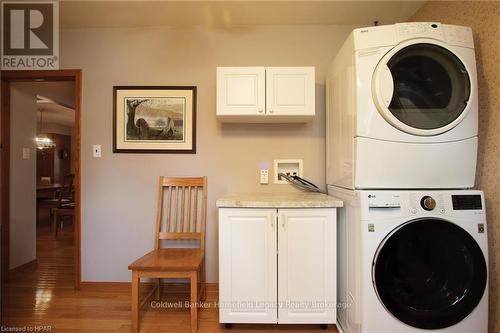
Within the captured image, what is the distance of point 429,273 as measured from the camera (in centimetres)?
133

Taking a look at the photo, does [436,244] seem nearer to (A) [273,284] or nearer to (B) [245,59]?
(A) [273,284]

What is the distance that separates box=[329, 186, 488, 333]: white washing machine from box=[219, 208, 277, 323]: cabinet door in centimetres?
51

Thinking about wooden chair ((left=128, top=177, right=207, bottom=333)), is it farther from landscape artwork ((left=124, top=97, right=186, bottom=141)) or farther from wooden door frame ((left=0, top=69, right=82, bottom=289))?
wooden door frame ((left=0, top=69, right=82, bottom=289))

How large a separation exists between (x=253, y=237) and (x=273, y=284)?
32 cm

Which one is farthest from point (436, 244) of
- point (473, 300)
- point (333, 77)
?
point (333, 77)

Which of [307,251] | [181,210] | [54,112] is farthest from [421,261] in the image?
[54,112]

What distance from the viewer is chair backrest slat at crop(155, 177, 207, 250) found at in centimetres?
197

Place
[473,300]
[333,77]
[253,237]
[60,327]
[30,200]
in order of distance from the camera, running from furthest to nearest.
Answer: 1. [30,200]
2. [333,77]
3. [60,327]
4. [253,237]
5. [473,300]

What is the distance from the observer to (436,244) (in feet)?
4.30

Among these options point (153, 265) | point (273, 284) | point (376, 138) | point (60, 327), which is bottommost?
point (60, 327)

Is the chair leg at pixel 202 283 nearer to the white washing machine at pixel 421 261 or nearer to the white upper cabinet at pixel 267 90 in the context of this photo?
the white washing machine at pixel 421 261

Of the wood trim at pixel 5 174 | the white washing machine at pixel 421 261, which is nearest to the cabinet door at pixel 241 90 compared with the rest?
the white washing machine at pixel 421 261

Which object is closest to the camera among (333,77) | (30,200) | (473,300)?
(473,300)

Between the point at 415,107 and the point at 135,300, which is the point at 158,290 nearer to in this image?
the point at 135,300
